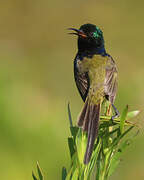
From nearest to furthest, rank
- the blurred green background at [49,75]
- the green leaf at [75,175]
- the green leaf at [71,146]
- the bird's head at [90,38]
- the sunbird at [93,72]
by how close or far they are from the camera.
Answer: the green leaf at [75,175] < the green leaf at [71,146] < the sunbird at [93,72] < the blurred green background at [49,75] < the bird's head at [90,38]

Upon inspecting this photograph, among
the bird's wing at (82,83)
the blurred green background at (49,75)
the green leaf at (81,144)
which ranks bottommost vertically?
the blurred green background at (49,75)

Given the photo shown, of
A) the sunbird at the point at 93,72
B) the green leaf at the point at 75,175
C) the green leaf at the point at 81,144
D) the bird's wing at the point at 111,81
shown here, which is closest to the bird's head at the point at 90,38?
the sunbird at the point at 93,72

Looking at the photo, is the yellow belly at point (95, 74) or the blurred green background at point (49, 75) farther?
the blurred green background at point (49, 75)

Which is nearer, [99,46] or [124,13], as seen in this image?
[99,46]

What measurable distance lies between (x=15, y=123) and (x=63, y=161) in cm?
57

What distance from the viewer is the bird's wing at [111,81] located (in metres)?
4.07


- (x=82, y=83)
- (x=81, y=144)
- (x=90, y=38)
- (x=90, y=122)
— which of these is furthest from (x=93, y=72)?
(x=81, y=144)

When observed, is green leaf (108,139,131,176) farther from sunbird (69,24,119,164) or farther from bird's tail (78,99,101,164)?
sunbird (69,24,119,164)

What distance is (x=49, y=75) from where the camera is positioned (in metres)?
10.7

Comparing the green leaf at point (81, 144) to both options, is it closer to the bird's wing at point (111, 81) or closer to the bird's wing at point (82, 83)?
the bird's wing at point (111, 81)

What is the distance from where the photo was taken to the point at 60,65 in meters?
11.9

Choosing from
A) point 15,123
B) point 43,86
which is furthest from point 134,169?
point 43,86

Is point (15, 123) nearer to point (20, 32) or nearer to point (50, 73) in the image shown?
point (50, 73)

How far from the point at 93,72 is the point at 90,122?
1740 millimetres
